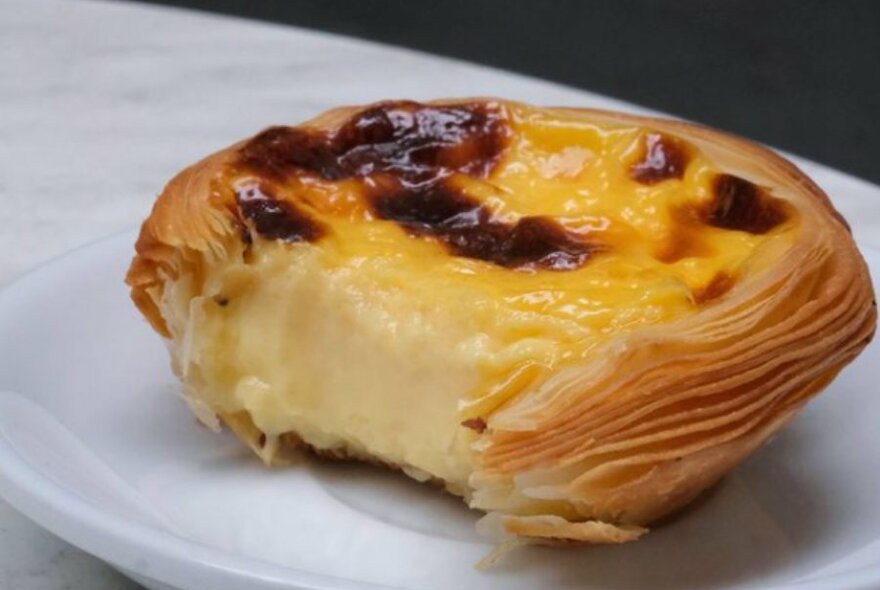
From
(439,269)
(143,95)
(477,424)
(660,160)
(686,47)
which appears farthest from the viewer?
(686,47)

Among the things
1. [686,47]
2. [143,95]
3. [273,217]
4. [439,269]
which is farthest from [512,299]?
[686,47]

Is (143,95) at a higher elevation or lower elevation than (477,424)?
lower

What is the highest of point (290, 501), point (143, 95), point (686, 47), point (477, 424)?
point (477, 424)

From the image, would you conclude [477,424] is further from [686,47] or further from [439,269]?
[686,47]

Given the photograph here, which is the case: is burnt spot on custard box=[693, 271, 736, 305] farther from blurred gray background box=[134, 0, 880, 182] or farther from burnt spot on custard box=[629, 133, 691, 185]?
blurred gray background box=[134, 0, 880, 182]

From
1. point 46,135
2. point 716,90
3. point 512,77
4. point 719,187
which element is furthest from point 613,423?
point 716,90

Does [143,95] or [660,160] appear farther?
[143,95]

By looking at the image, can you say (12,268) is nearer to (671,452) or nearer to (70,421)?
(70,421)
